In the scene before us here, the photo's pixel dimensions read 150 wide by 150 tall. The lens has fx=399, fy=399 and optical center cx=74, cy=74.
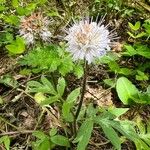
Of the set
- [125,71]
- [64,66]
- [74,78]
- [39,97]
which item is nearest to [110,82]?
[125,71]

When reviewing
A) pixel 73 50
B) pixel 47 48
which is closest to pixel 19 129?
pixel 47 48

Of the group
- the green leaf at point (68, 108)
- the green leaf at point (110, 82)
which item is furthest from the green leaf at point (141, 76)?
the green leaf at point (68, 108)

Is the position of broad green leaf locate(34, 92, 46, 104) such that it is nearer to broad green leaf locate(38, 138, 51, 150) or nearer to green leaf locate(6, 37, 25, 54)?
green leaf locate(6, 37, 25, 54)

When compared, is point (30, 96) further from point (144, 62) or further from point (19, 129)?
point (144, 62)

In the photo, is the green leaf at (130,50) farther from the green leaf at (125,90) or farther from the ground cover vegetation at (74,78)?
the green leaf at (125,90)

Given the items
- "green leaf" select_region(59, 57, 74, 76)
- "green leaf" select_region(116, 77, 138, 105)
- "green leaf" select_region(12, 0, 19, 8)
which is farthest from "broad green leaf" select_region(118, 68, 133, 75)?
"green leaf" select_region(12, 0, 19, 8)

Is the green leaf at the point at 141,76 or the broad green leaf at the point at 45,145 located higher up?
the green leaf at the point at 141,76

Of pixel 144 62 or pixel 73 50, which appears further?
pixel 144 62

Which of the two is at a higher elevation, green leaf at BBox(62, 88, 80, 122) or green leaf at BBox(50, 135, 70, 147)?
green leaf at BBox(62, 88, 80, 122)
